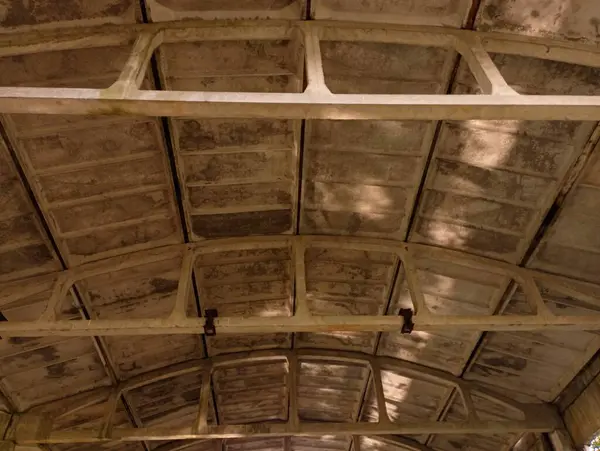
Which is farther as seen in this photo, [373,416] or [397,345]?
[373,416]

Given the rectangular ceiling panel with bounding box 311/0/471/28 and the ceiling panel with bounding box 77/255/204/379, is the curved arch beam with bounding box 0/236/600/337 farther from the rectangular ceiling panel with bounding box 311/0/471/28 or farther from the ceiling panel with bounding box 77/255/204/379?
the rectangular ceiling panel with bounding box 311/0/471/28

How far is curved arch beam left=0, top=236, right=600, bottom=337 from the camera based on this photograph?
19.7 feet

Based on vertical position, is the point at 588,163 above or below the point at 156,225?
below

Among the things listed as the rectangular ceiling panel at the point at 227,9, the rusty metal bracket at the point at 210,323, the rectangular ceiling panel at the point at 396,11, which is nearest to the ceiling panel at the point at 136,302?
the rusty metal bracket at the point at 210,323

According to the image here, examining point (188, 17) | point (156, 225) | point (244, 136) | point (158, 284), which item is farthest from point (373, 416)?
point (188, 17)

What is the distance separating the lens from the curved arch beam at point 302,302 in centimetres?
601

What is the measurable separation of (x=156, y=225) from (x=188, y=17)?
2972 mm

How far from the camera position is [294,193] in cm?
682

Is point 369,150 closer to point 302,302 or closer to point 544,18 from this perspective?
point 302,302

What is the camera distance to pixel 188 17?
5.04 metres

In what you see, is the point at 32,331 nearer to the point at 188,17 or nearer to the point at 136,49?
the point at 136,49

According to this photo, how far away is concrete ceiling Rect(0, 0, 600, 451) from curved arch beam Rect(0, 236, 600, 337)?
0.53 feet

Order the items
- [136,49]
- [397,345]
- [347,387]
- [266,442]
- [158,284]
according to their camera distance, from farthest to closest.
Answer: [266,442]
[347,387]
[397,345]
[158,284]
[136,49]

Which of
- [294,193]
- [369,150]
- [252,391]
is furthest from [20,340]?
[369,150]
